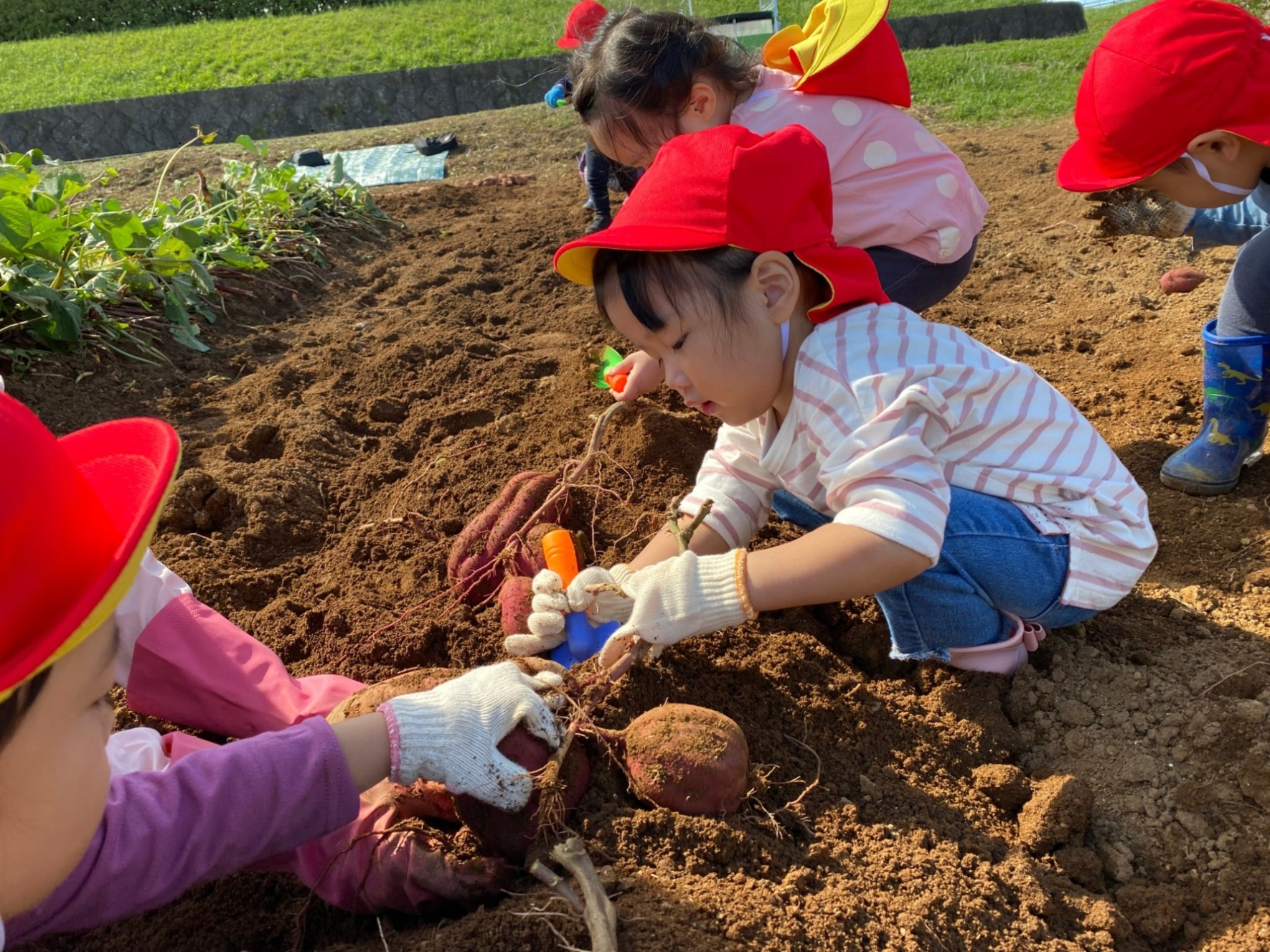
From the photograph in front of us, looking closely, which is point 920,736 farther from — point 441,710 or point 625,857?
point 441,710

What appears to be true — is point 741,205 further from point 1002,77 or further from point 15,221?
point 1002,77

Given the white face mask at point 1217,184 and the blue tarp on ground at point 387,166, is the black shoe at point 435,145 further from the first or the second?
the white face mask at point 1217,184

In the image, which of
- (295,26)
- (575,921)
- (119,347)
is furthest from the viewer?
(295,26)

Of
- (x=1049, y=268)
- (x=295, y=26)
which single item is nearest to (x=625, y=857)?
(x=1049, y=268)

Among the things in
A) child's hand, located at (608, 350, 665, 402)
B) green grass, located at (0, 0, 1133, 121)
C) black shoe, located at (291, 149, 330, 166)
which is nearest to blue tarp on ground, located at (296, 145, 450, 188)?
black shoe, located at (291, 149, 330, 166)

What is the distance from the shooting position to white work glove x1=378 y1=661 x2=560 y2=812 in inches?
56.1

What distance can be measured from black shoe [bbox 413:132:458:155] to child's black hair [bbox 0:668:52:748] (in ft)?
23.5

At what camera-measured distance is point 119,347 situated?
11.7 ft

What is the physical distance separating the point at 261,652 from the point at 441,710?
62 centimetres

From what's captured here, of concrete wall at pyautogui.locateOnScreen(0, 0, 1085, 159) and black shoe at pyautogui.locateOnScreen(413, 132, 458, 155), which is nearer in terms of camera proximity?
black shoe at pyautogui.locateOnScreen(413, 132, 458, 155)

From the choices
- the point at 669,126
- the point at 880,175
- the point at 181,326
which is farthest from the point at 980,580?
the point at 181,326

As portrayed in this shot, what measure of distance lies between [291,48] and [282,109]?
6.55 ft

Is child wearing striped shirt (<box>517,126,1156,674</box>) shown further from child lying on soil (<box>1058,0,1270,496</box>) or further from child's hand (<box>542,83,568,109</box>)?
child's hand (<box>542,83,568,109</box>)

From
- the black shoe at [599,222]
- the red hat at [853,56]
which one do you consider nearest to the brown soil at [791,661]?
the red hat at [853,56]
